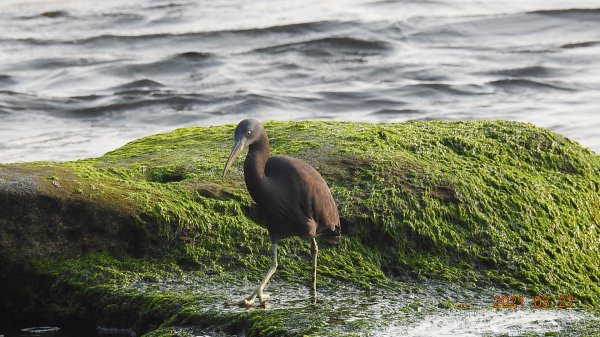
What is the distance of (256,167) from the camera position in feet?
17.4

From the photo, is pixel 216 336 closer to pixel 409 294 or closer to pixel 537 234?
pixel 409 294

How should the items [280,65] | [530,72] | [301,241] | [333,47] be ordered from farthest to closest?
1. [333,47]
2. [280,65]
3. [530,72]
4. [301,241]

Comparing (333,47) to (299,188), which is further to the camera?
(333,47)

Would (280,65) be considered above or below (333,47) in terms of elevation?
below

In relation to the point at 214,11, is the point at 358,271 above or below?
below

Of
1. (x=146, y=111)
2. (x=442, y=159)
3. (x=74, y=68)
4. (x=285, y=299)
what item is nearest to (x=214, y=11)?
(x=74, y=68)

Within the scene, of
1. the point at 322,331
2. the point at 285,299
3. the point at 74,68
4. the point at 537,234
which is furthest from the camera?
the point at 74,68

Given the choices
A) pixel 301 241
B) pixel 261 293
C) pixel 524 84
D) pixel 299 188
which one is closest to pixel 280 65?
pixel 524 84

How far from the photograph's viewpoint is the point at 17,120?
14734 mm

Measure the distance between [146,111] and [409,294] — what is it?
1005 centimetres

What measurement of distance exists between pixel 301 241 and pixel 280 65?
1171 centimetres

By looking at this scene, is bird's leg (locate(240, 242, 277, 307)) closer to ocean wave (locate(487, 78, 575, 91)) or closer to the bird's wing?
the bird's wing

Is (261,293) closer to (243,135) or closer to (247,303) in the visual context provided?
(247,303)
